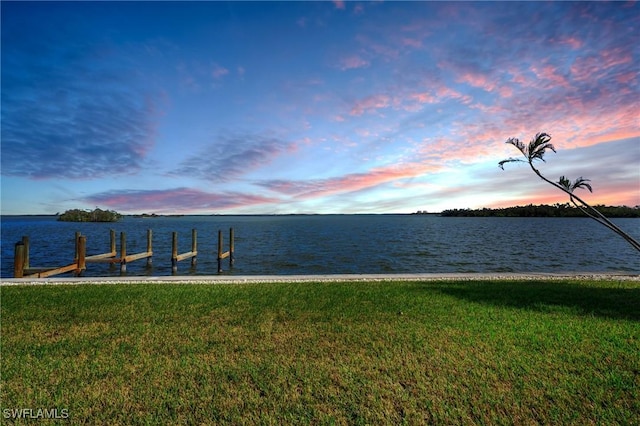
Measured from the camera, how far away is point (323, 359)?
5020 millimetres

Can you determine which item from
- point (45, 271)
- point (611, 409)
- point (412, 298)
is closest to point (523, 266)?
point (412, 298)

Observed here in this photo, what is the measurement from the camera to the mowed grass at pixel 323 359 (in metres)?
3.75

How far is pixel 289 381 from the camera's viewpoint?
171 inches

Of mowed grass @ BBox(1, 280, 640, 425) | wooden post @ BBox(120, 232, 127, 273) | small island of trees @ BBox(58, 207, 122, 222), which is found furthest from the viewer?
small island of trees @ BBox(58, 207, 122, 222)

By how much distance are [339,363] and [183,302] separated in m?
5.25

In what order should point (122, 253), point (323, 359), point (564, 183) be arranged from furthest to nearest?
point (122, 253), point (564, 183), point (323, 359)

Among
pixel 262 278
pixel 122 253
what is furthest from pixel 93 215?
pixel 262 278

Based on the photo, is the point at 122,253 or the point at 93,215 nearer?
the point at 122,253

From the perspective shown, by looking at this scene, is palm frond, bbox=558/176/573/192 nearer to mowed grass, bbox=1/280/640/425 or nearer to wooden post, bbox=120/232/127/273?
mowed grass, bbox=1/280/640/425

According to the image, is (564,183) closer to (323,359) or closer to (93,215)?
(323,359)

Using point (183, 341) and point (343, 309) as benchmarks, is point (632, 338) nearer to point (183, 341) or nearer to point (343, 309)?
point (343, 309)

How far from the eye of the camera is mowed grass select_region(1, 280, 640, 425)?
3750 mm

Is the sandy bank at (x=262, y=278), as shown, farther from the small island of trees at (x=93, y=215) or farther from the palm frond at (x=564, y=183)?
the small island of trees at (x=93, y=215)

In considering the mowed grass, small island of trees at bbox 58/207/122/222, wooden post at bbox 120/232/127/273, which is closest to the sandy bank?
the mowed grass
